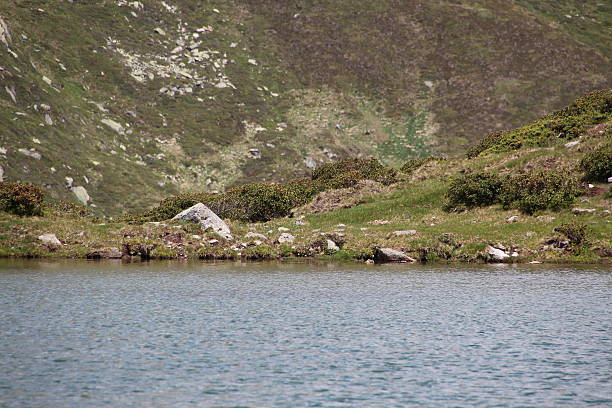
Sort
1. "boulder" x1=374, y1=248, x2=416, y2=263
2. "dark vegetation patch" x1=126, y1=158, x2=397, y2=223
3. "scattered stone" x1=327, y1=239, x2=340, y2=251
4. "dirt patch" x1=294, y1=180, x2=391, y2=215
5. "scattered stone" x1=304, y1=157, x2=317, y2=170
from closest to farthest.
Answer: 1. "boulder" x1=374, y1=248, x2=416, y2=263
2. "scattered stone" x1=327, y1=239, x2=340, y2=251
3. "dirt patch" x1=294, y1=180, x2=391, y2=215
4. "dark vegetation patch" x1=126, y1=158, x2=397, y2=223
5. "scattered stone" x1=304, y1=157, x2=317, y2=170

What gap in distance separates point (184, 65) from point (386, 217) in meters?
96.8

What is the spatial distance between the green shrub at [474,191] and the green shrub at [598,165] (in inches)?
244

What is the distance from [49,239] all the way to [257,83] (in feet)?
337

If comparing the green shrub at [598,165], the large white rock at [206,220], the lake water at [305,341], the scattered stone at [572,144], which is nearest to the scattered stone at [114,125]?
the large white rock at [206,220]

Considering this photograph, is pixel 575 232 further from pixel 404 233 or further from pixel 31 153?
pixel 31 153

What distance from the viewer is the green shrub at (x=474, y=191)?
4900 centimetres

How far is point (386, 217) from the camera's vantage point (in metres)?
50.3

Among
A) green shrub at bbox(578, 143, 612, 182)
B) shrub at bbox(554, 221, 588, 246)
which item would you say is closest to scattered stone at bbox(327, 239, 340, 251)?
shrub at bbox(554, 221, 588, 246)

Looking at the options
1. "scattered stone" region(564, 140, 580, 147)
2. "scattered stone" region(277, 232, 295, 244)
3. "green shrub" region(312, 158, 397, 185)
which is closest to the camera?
"scattered stone" region(277, 232, 295, 244)

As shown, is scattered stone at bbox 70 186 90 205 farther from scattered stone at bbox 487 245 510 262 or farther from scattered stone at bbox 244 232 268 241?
scattered stone at bbox 487 245 510 262

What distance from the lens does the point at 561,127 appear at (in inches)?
2469

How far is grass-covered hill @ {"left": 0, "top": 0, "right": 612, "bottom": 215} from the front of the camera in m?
98.5

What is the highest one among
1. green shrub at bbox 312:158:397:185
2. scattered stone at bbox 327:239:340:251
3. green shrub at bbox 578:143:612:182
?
green shrub at bbox 312:158:397:185

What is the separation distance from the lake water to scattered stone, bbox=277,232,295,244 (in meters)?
10.6
